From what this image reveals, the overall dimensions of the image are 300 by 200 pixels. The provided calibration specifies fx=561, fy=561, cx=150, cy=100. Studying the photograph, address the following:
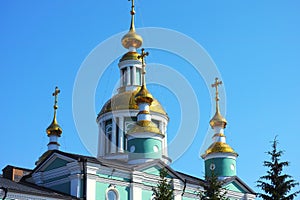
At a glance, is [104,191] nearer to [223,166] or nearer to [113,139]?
[113,139]

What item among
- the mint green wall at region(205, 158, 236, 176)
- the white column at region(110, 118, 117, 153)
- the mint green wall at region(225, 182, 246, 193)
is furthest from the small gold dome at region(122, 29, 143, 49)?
the mint green wall at region(225, 182, 246, 193)

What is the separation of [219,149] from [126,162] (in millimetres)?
5618

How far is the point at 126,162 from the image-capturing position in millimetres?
27078

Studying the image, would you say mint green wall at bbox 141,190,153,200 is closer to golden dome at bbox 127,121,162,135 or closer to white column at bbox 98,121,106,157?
golden dome at bbox 127,121,162,135

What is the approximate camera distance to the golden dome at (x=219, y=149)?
29875mm

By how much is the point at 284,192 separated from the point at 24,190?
30.3ft

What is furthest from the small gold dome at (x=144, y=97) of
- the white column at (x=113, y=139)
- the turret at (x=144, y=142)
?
the white column at (x=113, y=139)

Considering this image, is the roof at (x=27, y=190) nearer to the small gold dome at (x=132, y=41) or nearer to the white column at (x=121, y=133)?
the white column at (x=121, y=133)

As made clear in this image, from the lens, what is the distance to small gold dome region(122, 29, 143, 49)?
1333 inches

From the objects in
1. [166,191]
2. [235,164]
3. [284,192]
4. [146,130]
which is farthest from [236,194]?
[166,191]

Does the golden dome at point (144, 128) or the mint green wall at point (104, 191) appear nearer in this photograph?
the mint green wall at point (104, 191)

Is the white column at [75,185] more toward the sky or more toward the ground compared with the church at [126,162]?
more toward the ground

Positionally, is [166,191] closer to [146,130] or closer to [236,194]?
[146,130]

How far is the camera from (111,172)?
76.7ft
